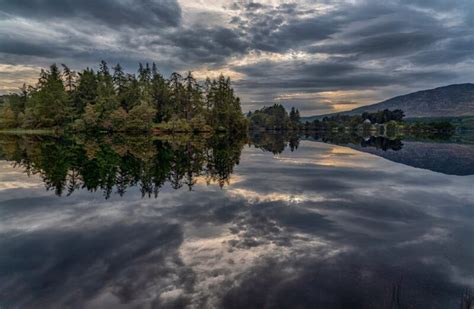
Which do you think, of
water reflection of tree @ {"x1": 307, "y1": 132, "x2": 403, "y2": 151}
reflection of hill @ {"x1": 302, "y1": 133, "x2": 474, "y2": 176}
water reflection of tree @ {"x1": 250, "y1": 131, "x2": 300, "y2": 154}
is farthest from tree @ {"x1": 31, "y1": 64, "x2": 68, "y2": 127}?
reflection of hill @ {"x1": 302, "y1": 133, "x2": 474, "y2": 176}

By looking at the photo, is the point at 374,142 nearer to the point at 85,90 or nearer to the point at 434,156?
the point at 434,156

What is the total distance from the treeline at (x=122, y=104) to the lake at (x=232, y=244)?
257 feet

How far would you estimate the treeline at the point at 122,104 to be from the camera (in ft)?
314

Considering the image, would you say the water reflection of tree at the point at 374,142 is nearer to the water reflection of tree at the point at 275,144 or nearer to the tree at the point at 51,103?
the water reflection of tree at the point at 275,144

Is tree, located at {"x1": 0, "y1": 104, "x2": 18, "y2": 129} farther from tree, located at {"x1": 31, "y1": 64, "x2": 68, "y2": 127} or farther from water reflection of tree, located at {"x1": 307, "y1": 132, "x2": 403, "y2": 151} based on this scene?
water reflection of tree, located at {"x1": 307, "y1": 132, "x2": 403, "y2": 151}

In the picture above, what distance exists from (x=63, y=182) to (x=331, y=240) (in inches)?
709

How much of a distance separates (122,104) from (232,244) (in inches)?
4109

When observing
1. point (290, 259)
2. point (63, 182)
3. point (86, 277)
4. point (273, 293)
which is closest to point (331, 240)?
point (290, 259)

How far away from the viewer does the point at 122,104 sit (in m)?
106

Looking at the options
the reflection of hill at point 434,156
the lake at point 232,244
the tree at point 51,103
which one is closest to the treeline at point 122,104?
the tree at point 51,103

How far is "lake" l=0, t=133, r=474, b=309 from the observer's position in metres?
7.24

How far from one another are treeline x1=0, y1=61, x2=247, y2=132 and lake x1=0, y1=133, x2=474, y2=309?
78297 millimetres

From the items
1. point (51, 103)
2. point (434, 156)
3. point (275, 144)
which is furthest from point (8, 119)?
point (434, 156)

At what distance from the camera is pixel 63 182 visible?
21266 millimetres
